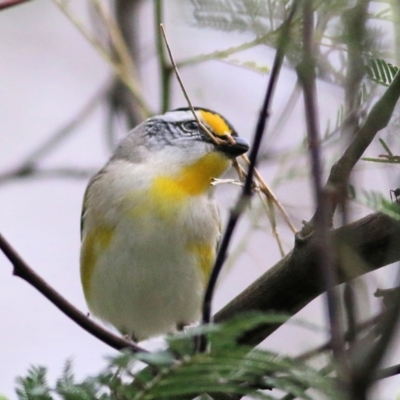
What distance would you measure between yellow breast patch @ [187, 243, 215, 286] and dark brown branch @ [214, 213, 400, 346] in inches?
45.0

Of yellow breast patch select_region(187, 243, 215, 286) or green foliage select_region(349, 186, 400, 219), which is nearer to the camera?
green foliage select_region(349, 186, 400, 219)

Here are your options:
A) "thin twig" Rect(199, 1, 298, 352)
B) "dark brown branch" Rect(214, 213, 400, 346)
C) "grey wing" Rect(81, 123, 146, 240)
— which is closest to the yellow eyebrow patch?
"grey wing" Rect(81, 123, 146, 240)

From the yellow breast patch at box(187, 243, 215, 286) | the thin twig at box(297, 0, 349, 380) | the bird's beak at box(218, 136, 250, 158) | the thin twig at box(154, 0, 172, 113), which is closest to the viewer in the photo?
the thin twig at box(297, 0, 349, 380)

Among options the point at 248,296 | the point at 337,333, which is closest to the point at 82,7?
the point at 248,296

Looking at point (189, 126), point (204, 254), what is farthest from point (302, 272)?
point (189, 126)

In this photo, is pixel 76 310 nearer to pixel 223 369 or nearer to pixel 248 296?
pixel 223 369

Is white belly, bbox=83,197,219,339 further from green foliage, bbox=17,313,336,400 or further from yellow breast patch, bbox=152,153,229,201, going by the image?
green foliage, bbox=17,313,336,400

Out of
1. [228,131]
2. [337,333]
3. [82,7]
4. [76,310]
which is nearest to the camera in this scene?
[337,333]

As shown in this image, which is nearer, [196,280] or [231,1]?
[231,1]

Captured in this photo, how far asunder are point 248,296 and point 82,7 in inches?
288

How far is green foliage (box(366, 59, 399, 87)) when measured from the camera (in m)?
1.86

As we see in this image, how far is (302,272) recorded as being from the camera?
98.9 inches

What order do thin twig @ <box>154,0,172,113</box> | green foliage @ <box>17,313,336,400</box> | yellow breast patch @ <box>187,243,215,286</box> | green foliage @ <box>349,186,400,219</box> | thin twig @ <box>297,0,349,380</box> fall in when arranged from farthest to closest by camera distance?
thin twig @ <box>154,0,172,113</box> < yellow breast patch @ <box>187,243,215,286</box> < green foliage @ <box>349,186,400,219</box> < green foliage @ <box>17,313,336,400</box> < thin twig @ <box>297,0,349,380</box>

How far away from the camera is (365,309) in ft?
5.03
